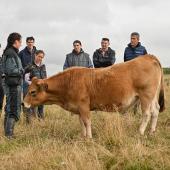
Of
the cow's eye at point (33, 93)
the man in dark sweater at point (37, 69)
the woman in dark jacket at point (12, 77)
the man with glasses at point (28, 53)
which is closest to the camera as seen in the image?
the woman in dark jacket at point (12, 77)

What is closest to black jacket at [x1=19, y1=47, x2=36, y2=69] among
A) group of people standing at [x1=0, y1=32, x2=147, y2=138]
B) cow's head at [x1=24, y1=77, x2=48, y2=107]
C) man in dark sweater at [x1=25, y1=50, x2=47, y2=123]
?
group of people standing at [x1=0, y1=32, x2=147, y2=138]

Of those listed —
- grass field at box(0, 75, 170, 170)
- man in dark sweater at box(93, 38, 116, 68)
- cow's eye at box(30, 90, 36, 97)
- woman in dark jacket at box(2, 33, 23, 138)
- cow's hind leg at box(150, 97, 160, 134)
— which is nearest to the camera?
grass field at box(0, 75, 170, 170)

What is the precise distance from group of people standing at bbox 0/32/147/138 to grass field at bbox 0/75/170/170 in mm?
856

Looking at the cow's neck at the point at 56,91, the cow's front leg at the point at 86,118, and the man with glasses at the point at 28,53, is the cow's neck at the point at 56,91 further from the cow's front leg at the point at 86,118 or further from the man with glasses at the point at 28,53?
the man with glasses at the point at 28,53

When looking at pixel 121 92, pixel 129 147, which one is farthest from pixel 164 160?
pixel 121 92

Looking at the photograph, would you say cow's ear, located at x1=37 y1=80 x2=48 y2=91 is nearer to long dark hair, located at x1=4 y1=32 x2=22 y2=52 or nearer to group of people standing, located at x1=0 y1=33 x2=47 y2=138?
group of people standing, located at x1=0 y1=33 x2=47 y2=138

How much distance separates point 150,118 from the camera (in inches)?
456

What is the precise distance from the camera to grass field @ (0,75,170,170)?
25.1 ft

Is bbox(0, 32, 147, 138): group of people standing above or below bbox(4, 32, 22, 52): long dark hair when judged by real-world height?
below

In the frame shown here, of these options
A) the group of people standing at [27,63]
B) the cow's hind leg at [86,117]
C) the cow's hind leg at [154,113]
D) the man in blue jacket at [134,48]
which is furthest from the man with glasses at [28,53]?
the cow's hind leg at [154,113]

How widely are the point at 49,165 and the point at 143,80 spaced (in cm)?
392

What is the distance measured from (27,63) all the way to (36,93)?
2.64 meters

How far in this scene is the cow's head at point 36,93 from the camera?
10.8 meters

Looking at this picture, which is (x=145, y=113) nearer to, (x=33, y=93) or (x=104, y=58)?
(x=33, y=93)
